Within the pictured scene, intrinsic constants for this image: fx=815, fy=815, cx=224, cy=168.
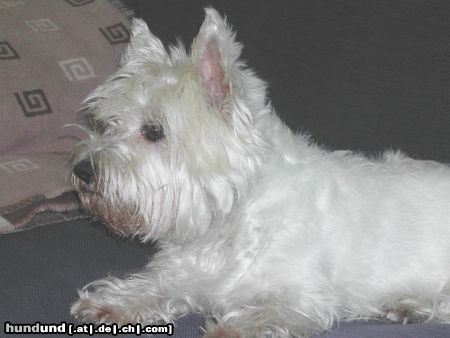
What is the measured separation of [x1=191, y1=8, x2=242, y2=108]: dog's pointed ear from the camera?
2138mm

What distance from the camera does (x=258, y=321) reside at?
2230mm

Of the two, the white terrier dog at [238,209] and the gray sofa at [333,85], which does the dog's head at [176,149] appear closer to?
the white terrier dog at [238,209]

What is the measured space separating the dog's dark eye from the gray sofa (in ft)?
1.65

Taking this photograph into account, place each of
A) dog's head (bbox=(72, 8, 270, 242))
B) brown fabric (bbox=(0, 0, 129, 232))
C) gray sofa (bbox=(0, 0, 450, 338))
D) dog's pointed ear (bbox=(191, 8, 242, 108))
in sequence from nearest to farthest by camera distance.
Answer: dog's pointed ear (bbox=(191, 8, 242, 108))
dog's head (bbox=(72, 8, 270, 242))
gray sofa (bbox=(0, 0, 450, 338))
brown fabric (bbox=(0, 0, 129, 232))

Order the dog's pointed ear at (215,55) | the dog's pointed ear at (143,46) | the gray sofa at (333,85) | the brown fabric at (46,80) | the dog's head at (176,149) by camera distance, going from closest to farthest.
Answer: the dog's pointed ear at (215,55) < the dog's head at (176,149) < the dog's pointed ear at (143,46) < the gray sofa at (333,85) < the brown fabric at (46,80)

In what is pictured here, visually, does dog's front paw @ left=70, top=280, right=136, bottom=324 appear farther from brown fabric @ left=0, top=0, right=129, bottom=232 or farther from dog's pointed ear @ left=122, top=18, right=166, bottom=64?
dog's pointed ear @ left=122, top=18, right=166, bottom=64

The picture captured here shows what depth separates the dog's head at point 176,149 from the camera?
2.29 m

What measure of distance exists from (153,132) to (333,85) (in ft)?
2.92

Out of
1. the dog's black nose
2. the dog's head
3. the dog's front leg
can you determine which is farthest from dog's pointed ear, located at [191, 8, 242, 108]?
the dog's front leg

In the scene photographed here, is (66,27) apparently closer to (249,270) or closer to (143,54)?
(143,54)

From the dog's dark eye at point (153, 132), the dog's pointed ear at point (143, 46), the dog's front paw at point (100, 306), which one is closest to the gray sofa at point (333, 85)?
the dog's front paw at point (100, 306)

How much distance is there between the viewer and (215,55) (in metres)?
2.20

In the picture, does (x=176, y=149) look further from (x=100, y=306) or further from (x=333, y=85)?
(x=333, y=85)

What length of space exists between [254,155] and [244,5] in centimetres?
104
